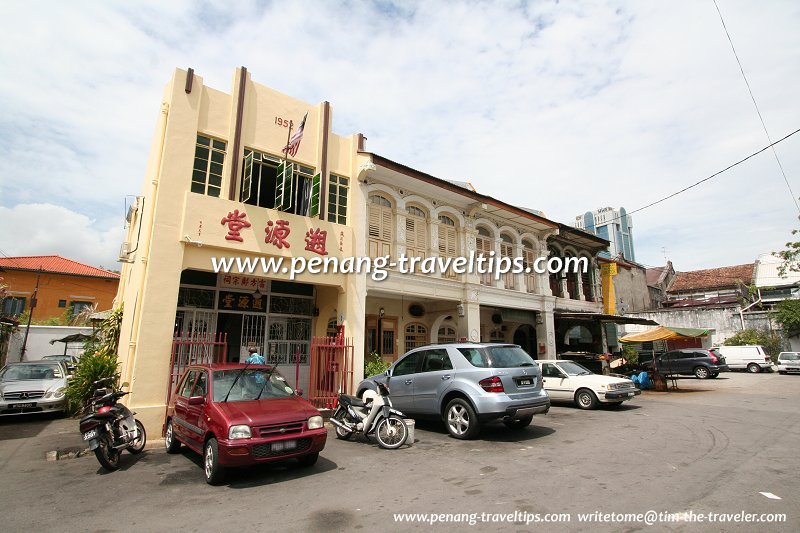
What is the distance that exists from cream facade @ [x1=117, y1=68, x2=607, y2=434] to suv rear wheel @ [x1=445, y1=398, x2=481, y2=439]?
4.52 metres

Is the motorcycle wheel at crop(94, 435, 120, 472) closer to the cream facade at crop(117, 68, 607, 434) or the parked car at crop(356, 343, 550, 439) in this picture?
the cream facade at crop(117, 68, 607, 434)

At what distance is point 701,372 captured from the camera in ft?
79.3

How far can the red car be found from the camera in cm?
566

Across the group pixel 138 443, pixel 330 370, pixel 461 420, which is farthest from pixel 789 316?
pixel 138 443

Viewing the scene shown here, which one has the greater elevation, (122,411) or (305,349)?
(305,349)

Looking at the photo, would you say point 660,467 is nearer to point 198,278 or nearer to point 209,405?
point 209,405

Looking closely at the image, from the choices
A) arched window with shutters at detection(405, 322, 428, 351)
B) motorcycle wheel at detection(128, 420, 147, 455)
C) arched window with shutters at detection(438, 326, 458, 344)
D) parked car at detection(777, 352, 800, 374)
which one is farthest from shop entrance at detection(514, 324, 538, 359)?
parked car at detection(777, 352, 800, 374)

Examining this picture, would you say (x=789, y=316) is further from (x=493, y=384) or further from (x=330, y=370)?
(x=330, y=370)

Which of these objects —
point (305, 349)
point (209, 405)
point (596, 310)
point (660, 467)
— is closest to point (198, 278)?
point (305, 349)

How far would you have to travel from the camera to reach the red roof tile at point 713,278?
41.4m

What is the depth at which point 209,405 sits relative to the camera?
20.8ft

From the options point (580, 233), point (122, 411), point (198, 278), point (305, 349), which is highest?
point (580, 233)

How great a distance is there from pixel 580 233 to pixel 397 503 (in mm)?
18805

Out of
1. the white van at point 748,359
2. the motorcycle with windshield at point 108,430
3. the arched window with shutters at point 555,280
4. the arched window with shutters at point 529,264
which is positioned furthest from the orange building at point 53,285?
the white van at point 748,359
